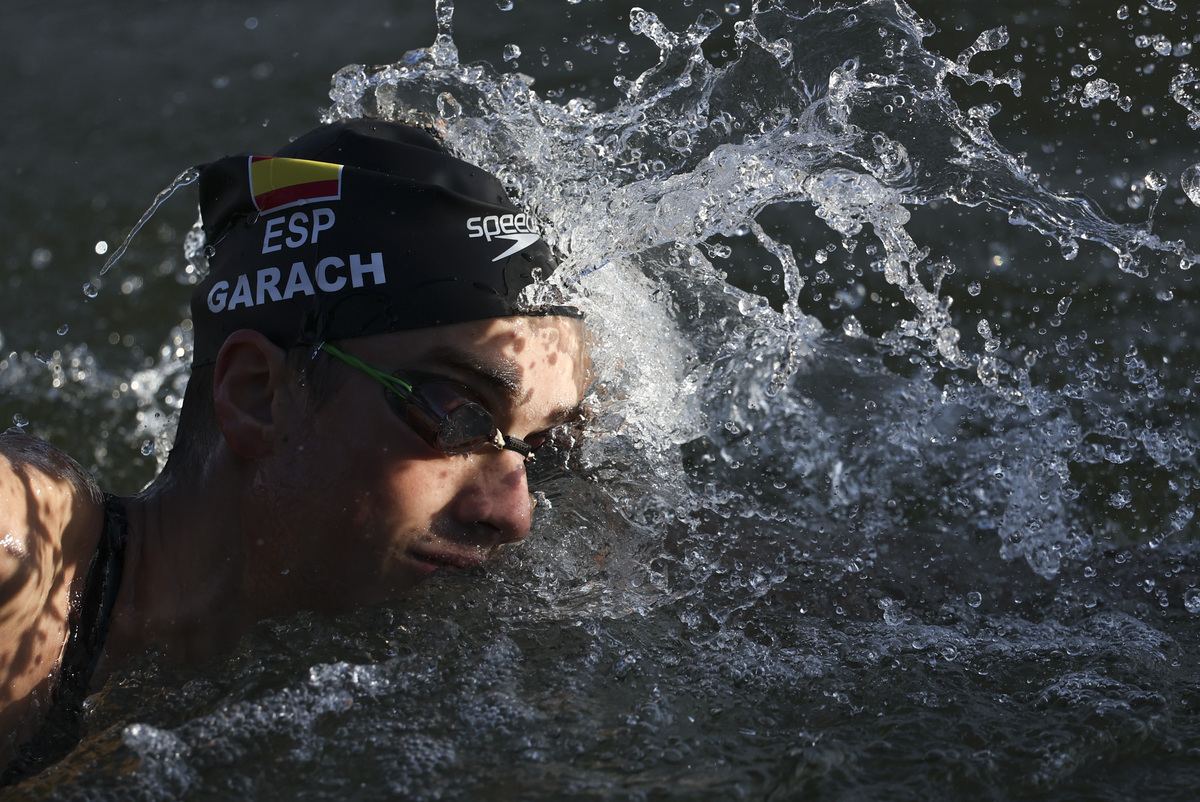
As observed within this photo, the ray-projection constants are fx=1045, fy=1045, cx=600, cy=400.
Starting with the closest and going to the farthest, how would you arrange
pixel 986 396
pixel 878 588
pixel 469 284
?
pixel 469 284, pixel 878 588, pixel 986 396

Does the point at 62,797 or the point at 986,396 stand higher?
the point at 986,396

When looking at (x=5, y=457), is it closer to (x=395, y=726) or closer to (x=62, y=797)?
(x=62, y=797)

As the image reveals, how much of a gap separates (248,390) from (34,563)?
0.60 meters

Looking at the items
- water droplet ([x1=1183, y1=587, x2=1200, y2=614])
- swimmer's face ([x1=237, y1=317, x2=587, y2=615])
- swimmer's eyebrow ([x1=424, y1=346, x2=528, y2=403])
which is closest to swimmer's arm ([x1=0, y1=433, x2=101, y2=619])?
swimmer's face ([x1=237, y1=317, x2=587, y2=615])

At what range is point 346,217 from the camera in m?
2.63

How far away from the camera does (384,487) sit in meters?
2.44

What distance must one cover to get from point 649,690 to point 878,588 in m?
1.01

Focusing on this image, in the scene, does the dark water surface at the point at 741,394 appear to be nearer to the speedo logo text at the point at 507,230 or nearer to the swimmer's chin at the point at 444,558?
the swimmer's chin at the point at 444,558

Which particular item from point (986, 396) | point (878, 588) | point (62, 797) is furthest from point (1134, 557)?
point (62, 797)

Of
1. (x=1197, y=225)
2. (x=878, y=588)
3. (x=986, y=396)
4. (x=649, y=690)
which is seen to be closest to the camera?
(x=649, y=690)

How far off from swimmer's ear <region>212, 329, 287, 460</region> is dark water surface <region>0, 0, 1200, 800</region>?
1.46ft

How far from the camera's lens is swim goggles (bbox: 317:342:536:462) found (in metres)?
2.43

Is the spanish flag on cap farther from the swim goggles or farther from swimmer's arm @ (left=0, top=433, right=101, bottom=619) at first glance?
swimmer's arm @ (left=0, top=433, right=101, bottom=619)

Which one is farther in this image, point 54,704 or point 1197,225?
point 1197,225
